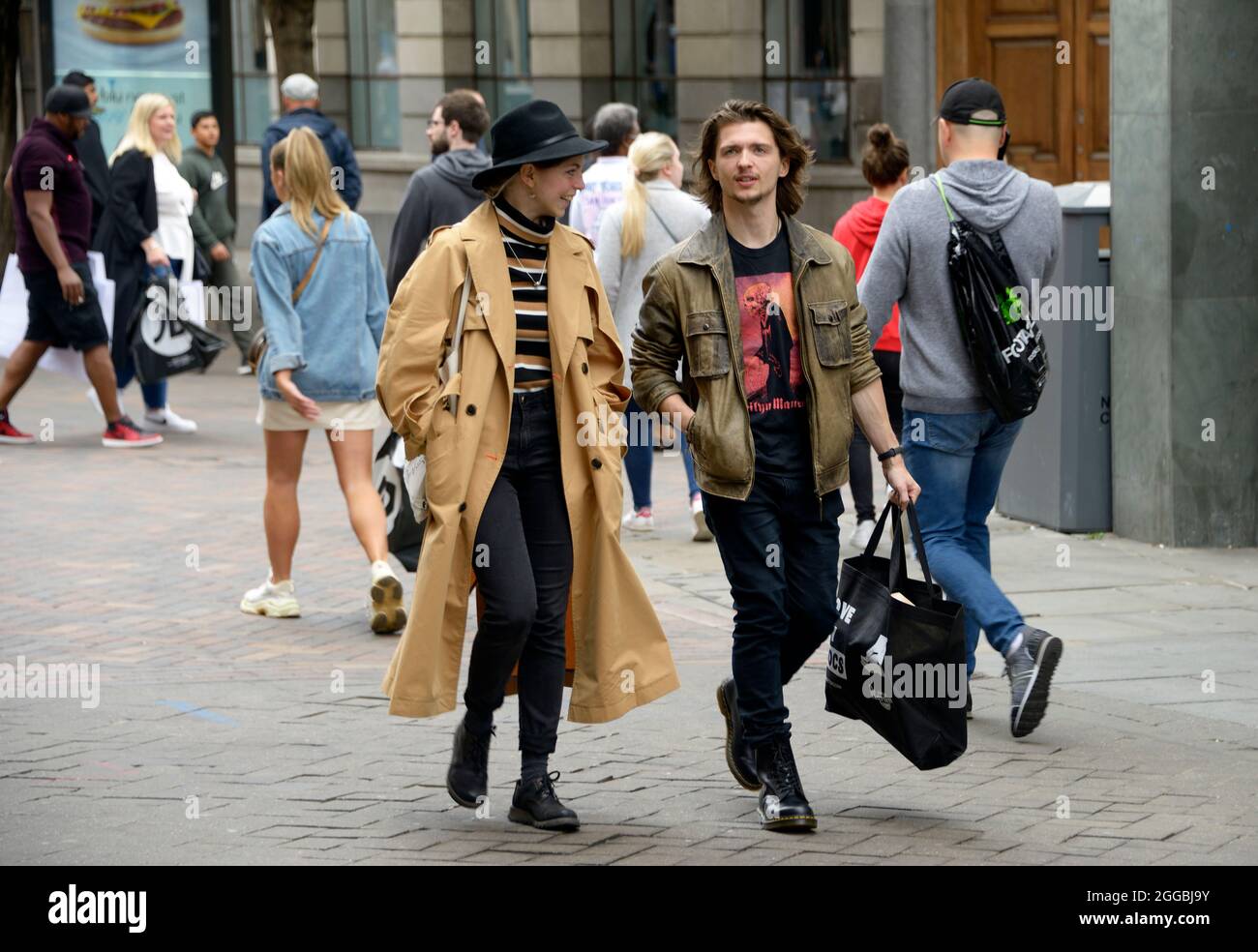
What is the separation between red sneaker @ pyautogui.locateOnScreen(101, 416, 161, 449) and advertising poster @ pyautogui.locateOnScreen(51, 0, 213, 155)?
619 cm

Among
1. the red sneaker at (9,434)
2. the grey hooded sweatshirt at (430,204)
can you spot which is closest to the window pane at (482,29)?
the red sneaker at (9,434)

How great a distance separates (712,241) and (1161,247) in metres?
4.45

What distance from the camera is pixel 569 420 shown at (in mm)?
5500

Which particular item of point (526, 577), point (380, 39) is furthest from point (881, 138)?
point (380, 39)

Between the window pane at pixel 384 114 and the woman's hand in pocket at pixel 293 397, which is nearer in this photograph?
the woman's hand in pocket at pixel 293 397

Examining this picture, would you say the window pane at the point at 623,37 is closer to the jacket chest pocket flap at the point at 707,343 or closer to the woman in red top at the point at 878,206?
the woman in red top at the point at 878,206

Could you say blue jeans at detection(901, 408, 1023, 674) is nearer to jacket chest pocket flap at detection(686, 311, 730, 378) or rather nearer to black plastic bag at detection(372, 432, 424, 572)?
jacket chest pocket flap at detection(686, 311, 730, 378)

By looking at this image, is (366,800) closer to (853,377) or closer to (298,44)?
(853,377)

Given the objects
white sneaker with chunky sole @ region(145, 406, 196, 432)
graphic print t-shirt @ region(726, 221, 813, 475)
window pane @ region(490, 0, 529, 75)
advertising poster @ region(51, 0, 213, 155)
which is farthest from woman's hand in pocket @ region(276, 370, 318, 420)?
window pane @ region(490, 0, 529, 75)

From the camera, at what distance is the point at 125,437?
12820 mm

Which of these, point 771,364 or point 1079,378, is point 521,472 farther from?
point 1079,378

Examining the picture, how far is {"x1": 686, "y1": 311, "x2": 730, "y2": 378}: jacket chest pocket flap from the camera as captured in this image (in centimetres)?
542

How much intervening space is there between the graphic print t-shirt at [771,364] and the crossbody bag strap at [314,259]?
9.61 feet

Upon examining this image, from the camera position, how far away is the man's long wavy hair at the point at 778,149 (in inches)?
218
